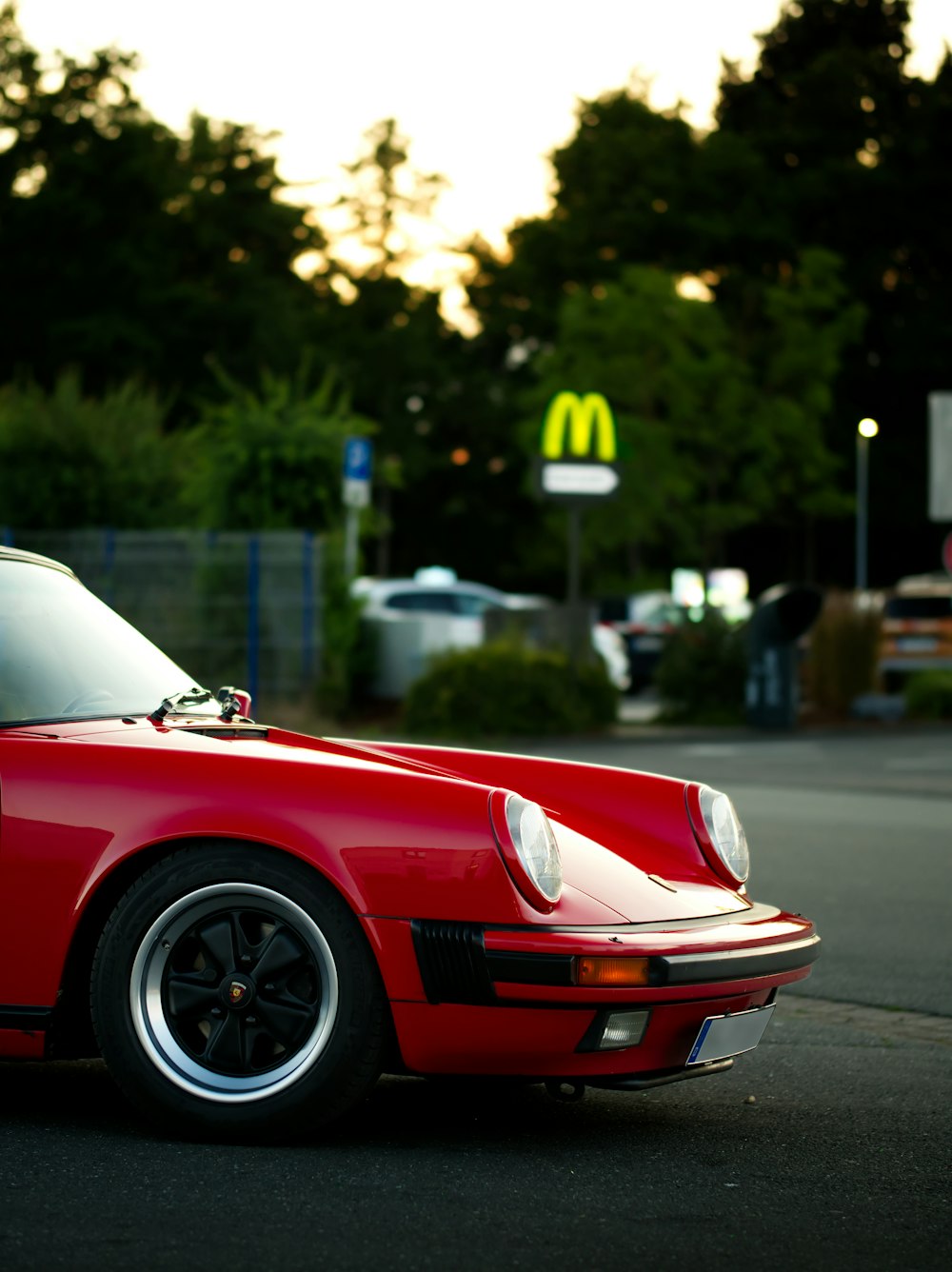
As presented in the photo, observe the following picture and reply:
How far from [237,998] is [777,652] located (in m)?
18.3

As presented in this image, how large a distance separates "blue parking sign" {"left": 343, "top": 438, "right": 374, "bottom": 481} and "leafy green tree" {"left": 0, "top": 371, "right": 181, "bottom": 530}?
15.3 feet

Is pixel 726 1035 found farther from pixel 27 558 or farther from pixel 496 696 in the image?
pixel 496 696

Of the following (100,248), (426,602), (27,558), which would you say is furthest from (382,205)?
(27,558)

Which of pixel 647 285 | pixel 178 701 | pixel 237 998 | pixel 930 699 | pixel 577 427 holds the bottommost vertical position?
pixel 930 699

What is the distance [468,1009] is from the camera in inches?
168

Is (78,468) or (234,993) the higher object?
(78,468)

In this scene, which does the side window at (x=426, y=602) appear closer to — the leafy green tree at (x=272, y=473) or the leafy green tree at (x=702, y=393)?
the leafy green tree at (x=272, y=473)

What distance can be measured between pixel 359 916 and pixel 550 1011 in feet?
1.50

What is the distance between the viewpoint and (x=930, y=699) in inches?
953

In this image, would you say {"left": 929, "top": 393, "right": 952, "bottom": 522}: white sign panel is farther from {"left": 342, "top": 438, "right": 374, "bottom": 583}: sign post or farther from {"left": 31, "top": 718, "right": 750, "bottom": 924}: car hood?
{"left": 31, "top": 718, "right": 750, "bottom": 924}: car hood

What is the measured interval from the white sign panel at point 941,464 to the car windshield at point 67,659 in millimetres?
15278

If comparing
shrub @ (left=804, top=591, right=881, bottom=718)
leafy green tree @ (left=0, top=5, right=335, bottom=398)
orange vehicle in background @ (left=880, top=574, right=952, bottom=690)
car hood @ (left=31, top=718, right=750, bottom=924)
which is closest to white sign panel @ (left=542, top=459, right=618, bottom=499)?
shrub @ (left=804, top=591, right=881, bottom=718)

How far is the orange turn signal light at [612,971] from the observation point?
166 inches

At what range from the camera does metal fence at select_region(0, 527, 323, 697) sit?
22047 millimetres
